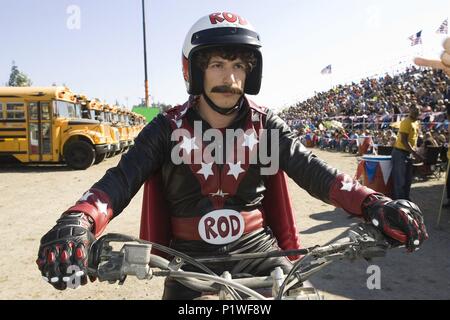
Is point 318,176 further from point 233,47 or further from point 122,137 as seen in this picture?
point 122,137

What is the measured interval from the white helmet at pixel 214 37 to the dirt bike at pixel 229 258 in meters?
1.07

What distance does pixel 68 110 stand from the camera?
14.1 m

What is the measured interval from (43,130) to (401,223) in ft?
45.1

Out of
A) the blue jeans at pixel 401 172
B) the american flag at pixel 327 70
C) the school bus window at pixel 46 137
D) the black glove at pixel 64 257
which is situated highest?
the american flag at pixel 327 70

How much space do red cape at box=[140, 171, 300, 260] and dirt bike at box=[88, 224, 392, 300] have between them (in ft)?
2.24

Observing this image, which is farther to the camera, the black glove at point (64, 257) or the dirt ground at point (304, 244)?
the dirt ground at point (304, 244)

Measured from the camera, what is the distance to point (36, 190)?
9797 millimetres

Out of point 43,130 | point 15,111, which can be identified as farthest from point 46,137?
point 15,111

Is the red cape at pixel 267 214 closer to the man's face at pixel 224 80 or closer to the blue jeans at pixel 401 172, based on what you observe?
the man's face at pixel 224 80

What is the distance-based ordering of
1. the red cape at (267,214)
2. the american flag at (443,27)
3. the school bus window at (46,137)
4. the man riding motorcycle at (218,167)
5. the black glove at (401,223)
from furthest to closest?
the american flag at (443,27)
the school bus window at (46,137)
the red cape at (267,214)
the man riding motorcycle at (218,167)
the black glove at (401,223)

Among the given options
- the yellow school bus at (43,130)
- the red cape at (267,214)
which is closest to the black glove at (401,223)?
the red cape at (267,214)

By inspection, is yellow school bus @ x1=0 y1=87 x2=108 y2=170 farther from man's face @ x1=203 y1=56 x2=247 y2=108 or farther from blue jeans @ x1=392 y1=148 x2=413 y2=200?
man's face @ x1=203 y1=56 x2=247 y2=108

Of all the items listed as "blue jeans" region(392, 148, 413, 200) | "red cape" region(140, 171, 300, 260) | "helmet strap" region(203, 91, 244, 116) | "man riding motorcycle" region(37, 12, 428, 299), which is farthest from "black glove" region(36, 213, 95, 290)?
"blue jeans" region(392, 148, 413, 200)

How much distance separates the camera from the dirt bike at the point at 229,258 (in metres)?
1.33
